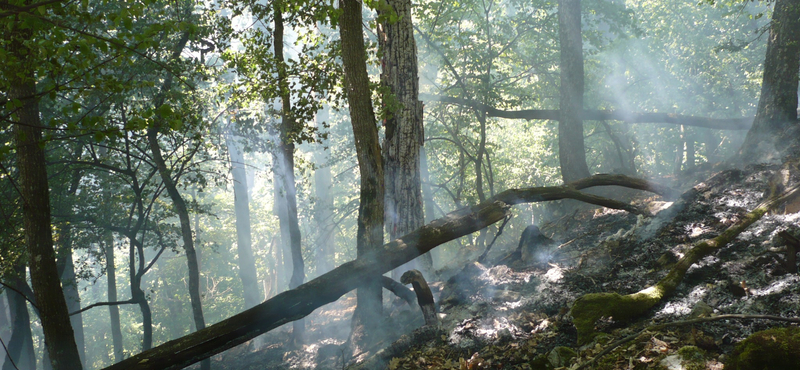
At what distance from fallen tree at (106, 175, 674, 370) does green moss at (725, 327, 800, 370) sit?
356 cm

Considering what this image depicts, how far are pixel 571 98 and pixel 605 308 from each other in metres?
9.86

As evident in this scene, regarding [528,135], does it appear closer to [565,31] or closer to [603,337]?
[565,31]

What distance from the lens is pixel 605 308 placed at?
3834 millimetres

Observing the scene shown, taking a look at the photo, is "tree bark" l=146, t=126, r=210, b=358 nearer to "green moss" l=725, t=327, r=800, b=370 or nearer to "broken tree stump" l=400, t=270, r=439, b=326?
"broken tree stump" l=400, t=270, r=439, b=326

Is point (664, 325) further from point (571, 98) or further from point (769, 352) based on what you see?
point (571, 98)

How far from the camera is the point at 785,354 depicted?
2.46 m

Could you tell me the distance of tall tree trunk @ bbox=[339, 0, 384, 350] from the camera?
5684 mm

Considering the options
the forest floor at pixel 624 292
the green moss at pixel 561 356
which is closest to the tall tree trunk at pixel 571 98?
the forest floor at pixel 624 292

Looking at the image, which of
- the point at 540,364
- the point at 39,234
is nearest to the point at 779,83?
the point at 540,364

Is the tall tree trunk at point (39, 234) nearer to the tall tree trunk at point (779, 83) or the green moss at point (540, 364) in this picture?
the green moss at point (540, 364)

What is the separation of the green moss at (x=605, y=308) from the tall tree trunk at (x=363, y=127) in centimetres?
251

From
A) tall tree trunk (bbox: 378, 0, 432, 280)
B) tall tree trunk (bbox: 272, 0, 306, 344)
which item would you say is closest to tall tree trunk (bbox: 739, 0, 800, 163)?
tall tree trunk (bbox: 378, 0, 432, 280)

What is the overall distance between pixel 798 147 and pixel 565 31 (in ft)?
21.1

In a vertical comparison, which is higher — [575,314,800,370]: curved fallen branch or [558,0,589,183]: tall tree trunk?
[558,0,589,183]: tall tree trunk
